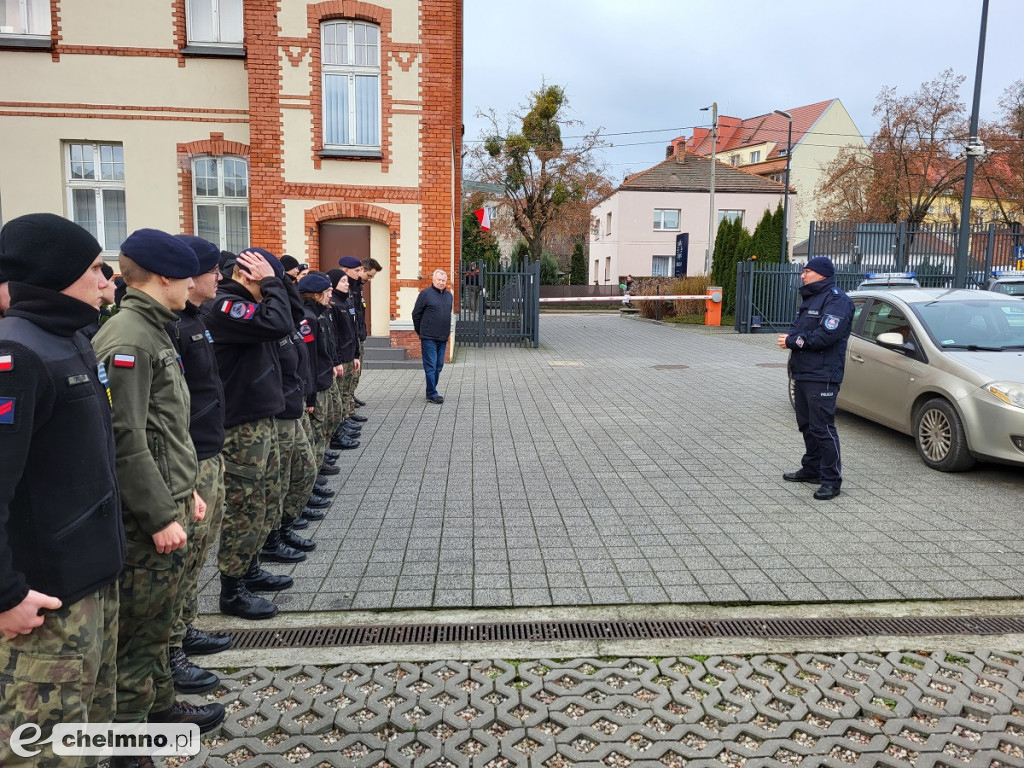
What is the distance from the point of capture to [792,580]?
4.67 m

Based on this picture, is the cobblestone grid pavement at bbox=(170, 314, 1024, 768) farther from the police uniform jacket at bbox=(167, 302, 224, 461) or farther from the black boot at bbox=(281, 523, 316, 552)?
the police uniform jacket at bbox=(167, 302, 224, 461)

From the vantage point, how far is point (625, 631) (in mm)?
4051

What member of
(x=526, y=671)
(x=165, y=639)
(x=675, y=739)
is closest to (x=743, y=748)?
(x=675, y=739)

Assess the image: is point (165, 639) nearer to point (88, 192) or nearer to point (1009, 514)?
point (1009, 514)

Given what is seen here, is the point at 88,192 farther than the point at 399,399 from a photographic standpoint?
Yes

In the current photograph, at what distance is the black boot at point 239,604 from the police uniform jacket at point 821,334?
4611 mm

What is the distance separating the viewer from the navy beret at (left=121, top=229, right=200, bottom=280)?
287 centimetres

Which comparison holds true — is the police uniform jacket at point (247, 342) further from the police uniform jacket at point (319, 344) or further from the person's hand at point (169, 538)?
the police uniform jacket at point (319, 344)

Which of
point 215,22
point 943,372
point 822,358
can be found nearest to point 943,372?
point 943,372

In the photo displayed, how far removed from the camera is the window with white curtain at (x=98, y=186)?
14781mm

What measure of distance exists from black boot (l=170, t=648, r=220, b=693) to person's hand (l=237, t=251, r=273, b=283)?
1.93 meters

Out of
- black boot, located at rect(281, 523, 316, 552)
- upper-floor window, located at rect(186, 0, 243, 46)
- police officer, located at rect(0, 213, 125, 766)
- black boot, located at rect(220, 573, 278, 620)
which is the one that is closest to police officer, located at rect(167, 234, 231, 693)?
black boot, located at rect(220, 573, 278, 620)

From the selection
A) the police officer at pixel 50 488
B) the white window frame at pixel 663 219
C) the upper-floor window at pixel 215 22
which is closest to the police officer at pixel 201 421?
the police officer at pixel 50 488

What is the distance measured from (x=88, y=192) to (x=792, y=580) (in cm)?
1532
